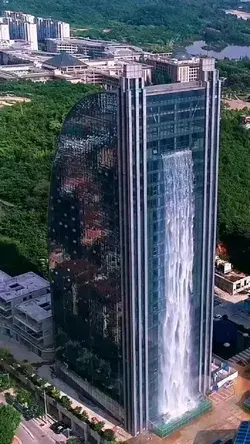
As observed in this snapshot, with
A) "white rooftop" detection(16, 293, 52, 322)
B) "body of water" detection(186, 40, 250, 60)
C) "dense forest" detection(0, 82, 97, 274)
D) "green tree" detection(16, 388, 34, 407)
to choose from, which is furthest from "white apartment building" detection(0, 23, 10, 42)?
"green tree" detection(16, 388, 34, 407)

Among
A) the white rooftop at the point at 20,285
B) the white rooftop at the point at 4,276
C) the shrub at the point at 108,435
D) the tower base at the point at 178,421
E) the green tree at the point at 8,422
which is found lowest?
the tower base at the point at 178,421

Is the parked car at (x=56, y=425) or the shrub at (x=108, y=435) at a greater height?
the shrub at (x=108, y=435)

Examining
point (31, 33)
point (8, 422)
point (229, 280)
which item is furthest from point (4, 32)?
point (8, 422)

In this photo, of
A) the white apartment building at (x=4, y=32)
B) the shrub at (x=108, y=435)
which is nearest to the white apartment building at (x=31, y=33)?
the white apartment building at (x=4, y=32)

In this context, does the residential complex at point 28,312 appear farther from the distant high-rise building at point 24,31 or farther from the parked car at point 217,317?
the distant high-rise building at point 24,31

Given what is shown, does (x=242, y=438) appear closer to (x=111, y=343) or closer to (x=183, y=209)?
(x=111, y=343)

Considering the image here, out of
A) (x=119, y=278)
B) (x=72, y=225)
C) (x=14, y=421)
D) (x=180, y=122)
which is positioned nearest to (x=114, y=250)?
(x=119, y=278)

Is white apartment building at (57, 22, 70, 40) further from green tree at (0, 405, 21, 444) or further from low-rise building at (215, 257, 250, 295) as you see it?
green tree at (0, 405, 21, 444)
